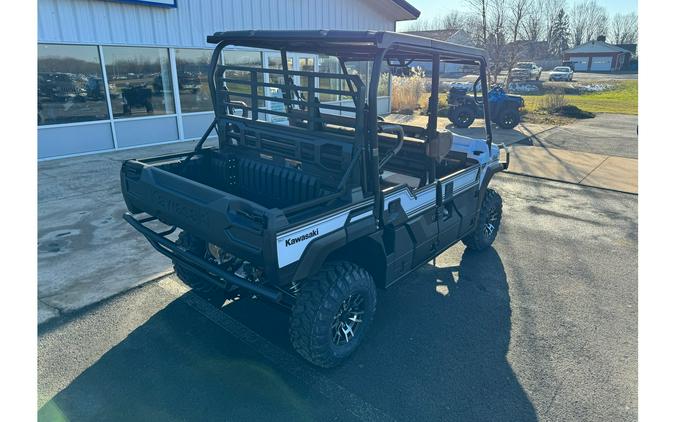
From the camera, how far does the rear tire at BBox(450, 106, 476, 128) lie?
13820 mm

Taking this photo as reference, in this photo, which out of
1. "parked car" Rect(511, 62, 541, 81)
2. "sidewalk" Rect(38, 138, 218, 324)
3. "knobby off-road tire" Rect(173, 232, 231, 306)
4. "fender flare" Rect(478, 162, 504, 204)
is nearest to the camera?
"knobby off-road tire" Rect(173, 232, 231, 306)

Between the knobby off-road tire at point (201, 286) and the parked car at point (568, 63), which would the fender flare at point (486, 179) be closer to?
the knobby off-road tire at point (201, 286)

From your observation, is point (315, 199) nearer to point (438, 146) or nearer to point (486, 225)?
point (438, 146)

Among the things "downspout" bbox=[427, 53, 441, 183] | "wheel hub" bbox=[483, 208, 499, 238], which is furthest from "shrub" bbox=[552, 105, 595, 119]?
"downspout" bbox=[427, 53, 441, 183]

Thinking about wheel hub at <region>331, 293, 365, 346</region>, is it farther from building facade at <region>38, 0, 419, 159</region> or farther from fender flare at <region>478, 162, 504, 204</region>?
building facade at <region>38, 0, 419, 159</region>

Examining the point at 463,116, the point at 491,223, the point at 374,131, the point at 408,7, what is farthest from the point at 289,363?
the point at 408,7

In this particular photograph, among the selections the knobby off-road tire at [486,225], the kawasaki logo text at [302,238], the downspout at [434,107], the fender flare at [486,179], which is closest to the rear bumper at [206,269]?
the kawasaki logo text at [302,238]

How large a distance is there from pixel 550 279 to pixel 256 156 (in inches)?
124

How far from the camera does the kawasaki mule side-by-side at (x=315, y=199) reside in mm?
2686

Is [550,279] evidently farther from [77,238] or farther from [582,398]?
[77,238]

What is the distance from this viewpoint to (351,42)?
296cm

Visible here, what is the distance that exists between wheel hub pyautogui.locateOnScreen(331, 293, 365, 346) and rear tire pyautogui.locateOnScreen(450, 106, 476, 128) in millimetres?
11856

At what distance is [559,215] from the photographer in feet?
20.8

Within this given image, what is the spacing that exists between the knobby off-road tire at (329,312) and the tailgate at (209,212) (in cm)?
52
